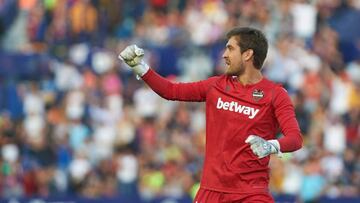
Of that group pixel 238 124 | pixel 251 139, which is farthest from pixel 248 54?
pixel 251 139

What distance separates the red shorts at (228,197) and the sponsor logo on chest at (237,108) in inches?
23.6

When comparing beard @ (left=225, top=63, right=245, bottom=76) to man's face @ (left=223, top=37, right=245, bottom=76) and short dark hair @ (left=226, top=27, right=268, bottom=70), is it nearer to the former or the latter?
man's face @ (left=223, top=37, right=245, bottom=76)

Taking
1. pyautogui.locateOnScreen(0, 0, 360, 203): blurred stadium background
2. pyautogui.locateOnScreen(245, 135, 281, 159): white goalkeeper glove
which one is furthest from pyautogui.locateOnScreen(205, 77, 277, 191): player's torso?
pyautogui.locateOnScreen(0, 0, 360, 203): blurred stadium background

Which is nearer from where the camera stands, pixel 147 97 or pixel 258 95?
pixel 258 95

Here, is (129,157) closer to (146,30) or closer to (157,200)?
(157,200)

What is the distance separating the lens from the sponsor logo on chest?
32.0 ft

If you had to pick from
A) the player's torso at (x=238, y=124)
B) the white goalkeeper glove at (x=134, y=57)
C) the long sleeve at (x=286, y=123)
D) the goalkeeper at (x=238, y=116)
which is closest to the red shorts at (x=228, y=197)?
the goalkeeper at (x=238, y=116)

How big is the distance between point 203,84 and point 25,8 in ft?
48.3

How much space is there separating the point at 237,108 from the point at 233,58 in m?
0.38

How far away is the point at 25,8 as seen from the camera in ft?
79.5

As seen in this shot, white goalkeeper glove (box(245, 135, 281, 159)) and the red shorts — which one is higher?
white goalkeeper glove (box(245, 135, 281, 159))

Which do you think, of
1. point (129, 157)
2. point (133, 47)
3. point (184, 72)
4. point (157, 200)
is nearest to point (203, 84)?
point (133, 47)

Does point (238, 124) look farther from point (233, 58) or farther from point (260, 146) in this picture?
point (260, 146)

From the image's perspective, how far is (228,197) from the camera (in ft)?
32.0
